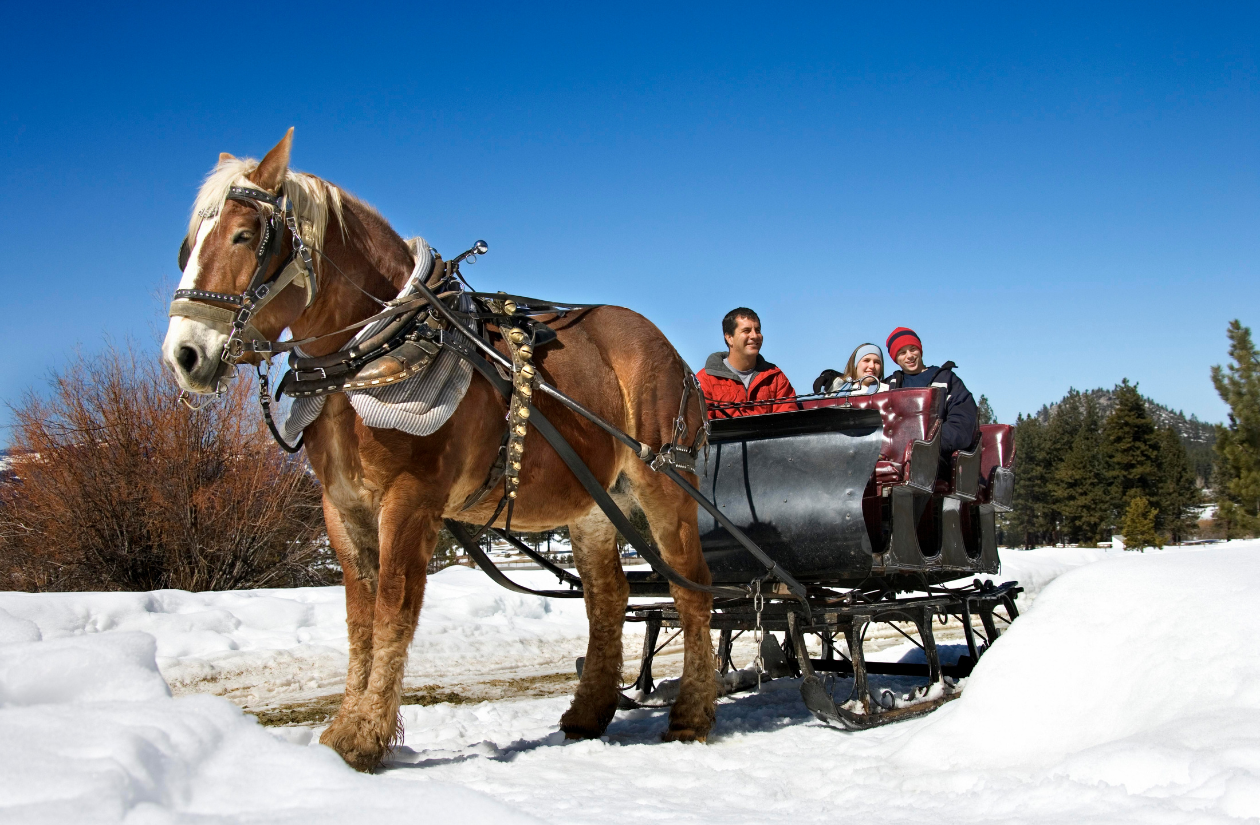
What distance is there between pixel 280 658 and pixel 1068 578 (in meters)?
6.25

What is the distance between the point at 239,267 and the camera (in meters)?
3.55

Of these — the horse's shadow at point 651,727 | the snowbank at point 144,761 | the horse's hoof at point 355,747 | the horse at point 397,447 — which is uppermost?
the horse at point 397,447

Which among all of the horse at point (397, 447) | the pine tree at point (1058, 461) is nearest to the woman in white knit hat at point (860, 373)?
the horse at point (397, 447)

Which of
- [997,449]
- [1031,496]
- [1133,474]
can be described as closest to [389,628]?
[997,449]

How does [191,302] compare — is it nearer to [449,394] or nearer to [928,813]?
→ [449,394]

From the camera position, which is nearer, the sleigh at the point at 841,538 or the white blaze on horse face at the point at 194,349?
the white blaze on horse face at the point at 194,349

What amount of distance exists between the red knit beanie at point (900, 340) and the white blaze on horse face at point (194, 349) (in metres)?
5.27

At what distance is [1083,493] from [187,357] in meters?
52.0

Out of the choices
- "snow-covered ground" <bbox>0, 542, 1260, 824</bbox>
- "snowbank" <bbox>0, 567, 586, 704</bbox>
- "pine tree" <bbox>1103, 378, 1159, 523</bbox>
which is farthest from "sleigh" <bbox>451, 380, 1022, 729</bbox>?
"pine tree" <bbox>1103, 378, 1159, 523</bbox>

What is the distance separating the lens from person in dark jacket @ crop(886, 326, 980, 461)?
627 cm

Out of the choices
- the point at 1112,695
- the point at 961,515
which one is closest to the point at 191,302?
the point at 1112,695

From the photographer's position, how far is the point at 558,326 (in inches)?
189

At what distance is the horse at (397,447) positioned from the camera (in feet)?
11.8

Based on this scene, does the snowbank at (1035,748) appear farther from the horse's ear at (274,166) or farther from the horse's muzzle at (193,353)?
the horse's ear at (274,166)
